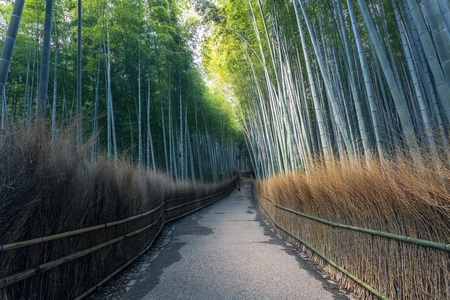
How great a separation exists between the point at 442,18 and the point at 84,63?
28.0ft

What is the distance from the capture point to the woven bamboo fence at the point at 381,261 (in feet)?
4.82

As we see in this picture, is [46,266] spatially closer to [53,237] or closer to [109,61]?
[53,237]

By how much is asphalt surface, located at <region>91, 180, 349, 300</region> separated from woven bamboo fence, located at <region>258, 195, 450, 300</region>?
0.21 metres

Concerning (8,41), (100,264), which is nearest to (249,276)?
(100,264)

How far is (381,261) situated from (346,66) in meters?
4.14

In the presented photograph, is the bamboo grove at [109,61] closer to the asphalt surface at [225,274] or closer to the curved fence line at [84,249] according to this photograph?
the curved fence line at [84,249]

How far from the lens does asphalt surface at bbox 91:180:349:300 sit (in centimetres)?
243

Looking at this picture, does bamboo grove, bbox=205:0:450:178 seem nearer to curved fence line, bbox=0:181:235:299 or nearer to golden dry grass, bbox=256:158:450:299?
golden dry grass, bbox=256:158:450:299

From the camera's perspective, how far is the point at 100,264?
106 inches

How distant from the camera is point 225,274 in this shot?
2941 mm

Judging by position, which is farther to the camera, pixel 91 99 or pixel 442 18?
pixel 91 99

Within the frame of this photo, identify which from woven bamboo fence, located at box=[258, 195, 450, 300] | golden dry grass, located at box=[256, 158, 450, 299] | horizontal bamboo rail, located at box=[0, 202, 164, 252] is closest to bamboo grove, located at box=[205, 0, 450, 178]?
golden dry grass, located at box=[256, 158, 450, 299]

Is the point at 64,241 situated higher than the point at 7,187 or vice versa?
the point at 7,187

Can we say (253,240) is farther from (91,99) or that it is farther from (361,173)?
(91,99)
